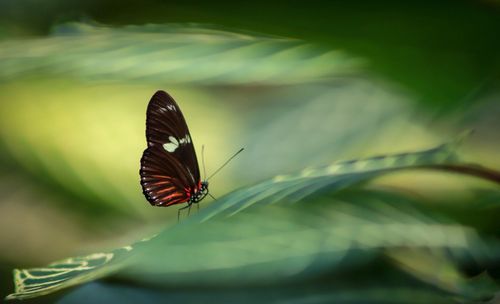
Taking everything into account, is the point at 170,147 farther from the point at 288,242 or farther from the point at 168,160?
the point at 288,242

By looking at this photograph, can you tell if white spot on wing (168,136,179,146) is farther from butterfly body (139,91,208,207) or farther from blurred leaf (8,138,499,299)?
blurred leaf (8,138,499,299)

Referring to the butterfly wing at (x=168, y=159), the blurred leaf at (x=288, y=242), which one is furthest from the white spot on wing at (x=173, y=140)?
the blurred leaf at (x=288, y=242)

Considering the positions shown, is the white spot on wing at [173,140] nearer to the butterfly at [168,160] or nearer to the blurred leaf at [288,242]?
the butterfly at [168,160]

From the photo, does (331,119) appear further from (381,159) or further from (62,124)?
(62,124)

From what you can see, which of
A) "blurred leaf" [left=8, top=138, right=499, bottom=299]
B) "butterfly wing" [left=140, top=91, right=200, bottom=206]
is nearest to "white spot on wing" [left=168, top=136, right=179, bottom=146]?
"butterfly wing" [left=140, top=91, right=200, bottom=206]

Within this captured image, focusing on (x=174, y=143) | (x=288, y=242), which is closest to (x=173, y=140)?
(x=174, y=143)

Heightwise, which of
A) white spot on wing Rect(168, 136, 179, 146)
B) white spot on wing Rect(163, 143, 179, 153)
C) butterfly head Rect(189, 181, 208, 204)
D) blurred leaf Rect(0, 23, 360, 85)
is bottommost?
butterfly head Rect(189, 181, 208, 204)

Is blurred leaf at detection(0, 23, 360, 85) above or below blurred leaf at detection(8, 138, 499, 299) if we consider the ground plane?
above

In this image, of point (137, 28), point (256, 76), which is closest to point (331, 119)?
point (256, 76)
